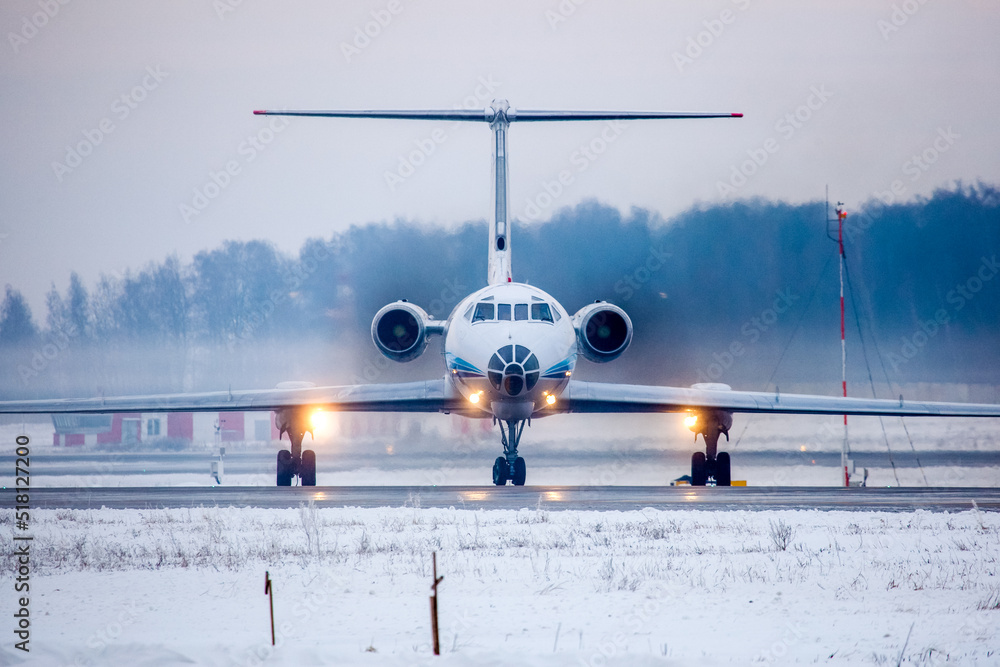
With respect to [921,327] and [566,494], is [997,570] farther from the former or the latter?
[921,327]

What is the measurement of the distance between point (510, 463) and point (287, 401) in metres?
4.96

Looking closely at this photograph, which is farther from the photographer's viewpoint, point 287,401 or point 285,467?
point 285,467

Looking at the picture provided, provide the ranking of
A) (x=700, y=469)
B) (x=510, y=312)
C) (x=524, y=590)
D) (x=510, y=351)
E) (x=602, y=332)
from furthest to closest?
(x=700, y=469) → (x=602, y=332) → (x=510, y=312) → (x=510, y=351) → (x=524, y=590)

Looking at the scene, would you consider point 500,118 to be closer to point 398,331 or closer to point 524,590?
point 398,331

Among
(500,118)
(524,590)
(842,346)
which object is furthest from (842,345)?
(524,590)

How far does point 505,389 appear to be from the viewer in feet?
70.4

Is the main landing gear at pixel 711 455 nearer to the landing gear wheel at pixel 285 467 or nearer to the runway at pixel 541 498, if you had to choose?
the runway at pixel 541 498

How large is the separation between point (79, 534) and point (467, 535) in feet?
15.2

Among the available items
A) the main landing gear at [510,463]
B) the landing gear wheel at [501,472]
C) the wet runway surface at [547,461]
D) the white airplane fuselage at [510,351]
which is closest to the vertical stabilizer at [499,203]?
the white airplane fuselage at [510,351]

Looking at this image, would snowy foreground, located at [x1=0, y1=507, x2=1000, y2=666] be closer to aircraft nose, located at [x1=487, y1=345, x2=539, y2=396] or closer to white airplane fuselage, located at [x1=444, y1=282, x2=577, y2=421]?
aircraft nose, located at [x1=487, y1=345, x2=539, y2=396]

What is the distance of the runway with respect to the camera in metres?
17.0

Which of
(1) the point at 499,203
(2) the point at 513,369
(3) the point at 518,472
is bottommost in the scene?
(3) the point at 518,472

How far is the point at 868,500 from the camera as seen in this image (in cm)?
1806

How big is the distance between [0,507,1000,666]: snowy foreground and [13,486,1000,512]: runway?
1906mm
